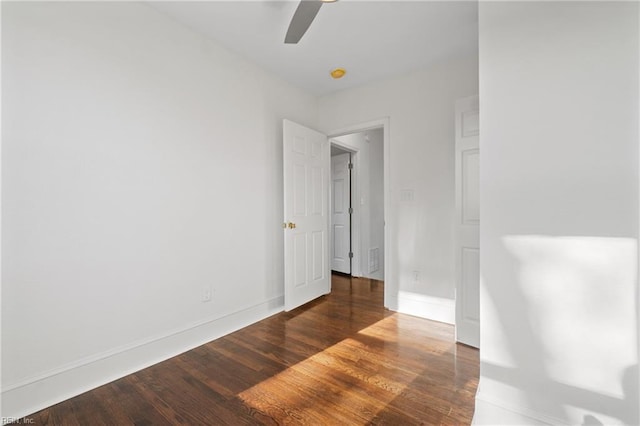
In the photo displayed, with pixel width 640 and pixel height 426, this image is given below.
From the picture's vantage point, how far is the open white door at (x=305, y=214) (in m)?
3.05

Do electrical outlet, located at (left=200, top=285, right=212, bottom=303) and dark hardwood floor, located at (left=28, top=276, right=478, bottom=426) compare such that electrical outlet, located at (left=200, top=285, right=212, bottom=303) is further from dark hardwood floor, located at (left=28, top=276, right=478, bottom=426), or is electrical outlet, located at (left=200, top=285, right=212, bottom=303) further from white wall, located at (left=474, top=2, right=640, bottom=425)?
white wall, located at (left=474, top=2, right=640, bottom=425)

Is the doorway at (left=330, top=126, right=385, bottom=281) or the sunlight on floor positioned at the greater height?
the doorway at (left=330, top=126, right=385, bottom=281)

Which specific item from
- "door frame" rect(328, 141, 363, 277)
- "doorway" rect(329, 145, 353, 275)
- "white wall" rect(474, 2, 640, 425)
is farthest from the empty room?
"doorway" rect(329, 145, 353, 275)

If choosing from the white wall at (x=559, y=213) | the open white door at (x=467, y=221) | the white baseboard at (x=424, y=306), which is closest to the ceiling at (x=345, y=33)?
the open white door at (x=467, y=221)

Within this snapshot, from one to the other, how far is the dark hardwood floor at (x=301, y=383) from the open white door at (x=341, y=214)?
2.22 metres

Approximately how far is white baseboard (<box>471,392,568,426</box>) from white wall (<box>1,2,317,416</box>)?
2.04 metres

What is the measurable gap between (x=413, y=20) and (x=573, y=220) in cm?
189

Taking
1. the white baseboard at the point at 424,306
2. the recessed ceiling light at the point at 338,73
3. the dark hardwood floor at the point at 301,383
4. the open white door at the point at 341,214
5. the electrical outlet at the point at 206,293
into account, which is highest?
the recessed ceiling light at the point at 338,73

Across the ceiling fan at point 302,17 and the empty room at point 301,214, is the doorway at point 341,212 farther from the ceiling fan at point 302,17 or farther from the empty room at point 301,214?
the ceiling fan at point 302,17

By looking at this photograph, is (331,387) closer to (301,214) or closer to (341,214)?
(301,214)

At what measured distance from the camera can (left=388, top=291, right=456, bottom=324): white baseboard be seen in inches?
109

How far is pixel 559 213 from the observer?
1.22 m

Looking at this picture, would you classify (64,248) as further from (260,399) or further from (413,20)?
(413,20)

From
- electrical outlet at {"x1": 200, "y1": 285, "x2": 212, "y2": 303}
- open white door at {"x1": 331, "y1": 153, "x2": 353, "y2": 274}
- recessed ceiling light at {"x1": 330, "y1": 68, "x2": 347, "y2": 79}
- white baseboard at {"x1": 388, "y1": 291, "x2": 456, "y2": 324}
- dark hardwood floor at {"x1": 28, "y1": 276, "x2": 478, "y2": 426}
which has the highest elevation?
recessed ceiling light at {"x1": 330, "y1": 68, "x2": 347, "y2": 79}
